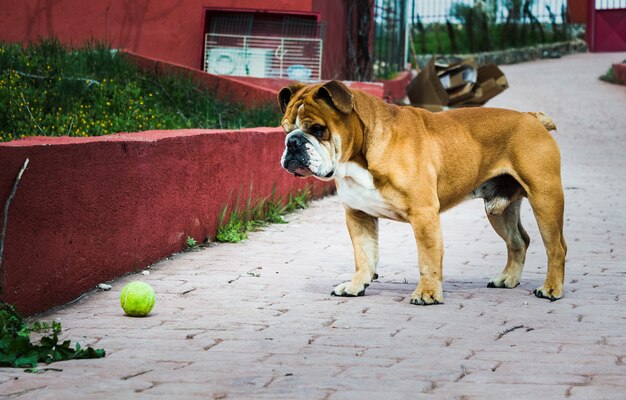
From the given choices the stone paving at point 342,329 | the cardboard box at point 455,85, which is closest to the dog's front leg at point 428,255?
the stone paving at point 342,329

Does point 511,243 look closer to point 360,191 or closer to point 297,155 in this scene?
point 360,191

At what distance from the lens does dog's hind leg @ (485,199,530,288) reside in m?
6.91

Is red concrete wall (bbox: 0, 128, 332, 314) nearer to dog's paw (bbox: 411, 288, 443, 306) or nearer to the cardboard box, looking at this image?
dog's paw (bbox: 411, 288, 443, 306)

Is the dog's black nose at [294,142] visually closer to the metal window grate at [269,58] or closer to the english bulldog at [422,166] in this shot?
the english bulldog at [422,166]

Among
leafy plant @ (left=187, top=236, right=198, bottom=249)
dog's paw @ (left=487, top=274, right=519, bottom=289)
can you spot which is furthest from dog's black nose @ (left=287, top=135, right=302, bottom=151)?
leafy plant @ (left=187, top=236, right=198, bottom=249)

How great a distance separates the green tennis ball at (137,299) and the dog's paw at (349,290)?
1.31 m

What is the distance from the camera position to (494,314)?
593 cm

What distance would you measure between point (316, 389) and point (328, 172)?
216 cm

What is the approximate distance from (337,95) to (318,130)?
0.24 m

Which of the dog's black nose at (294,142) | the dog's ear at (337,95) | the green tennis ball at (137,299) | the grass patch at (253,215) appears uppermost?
the dog's ear at (337,95)

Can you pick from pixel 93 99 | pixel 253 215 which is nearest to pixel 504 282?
pixel 253 215

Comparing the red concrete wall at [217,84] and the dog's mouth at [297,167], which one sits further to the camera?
the red concrete wall at [217,84]

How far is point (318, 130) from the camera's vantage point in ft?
20.1

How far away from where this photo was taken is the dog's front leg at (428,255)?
6.19 m
